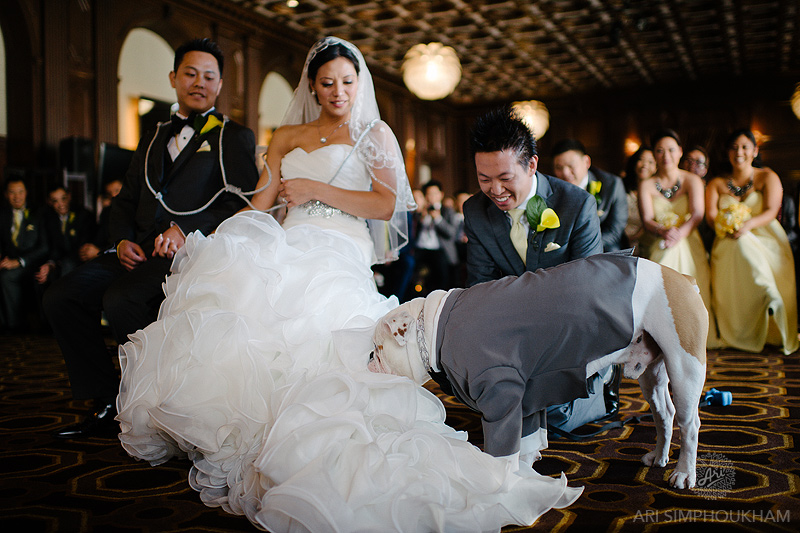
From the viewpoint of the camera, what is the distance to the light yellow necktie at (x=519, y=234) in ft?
9.05

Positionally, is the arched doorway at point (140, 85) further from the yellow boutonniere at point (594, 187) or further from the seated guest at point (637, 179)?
the yellow boutonniere at point (594, 187)

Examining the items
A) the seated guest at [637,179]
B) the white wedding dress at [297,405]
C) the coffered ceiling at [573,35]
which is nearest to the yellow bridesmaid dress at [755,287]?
the seated guest at [637,179]

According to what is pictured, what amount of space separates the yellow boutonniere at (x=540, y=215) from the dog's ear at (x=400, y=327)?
0.88 metres

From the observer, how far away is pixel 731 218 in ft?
18.0

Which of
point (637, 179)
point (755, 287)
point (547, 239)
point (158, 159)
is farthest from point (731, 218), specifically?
point (158, 159)

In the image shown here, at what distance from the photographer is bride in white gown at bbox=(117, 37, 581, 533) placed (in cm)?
179

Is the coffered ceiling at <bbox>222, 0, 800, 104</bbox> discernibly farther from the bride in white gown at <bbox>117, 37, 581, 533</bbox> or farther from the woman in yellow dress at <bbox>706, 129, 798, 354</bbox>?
the bride in white gown at <bbox>117, 37, 581, 533</bbox>

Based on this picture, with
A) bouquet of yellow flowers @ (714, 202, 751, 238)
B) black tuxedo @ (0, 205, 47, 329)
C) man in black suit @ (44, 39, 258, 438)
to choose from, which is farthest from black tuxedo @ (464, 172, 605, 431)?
black tuxedo @ (0, 205, 47, 329)

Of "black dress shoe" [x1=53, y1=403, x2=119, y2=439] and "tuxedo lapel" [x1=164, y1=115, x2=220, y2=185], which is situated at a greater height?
"tuxedo lapel" [x1=164, y1=115, x2=220, y2=185]

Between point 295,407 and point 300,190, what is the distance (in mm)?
1354

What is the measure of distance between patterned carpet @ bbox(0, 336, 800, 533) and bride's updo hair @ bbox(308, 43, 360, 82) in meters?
1.81

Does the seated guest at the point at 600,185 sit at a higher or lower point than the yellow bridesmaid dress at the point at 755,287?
→ higher

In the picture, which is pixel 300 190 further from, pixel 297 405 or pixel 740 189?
pixel 740 189

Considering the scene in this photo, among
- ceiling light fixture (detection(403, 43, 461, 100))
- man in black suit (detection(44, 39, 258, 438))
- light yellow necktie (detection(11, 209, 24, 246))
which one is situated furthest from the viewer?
ceiling light fixture (detection(403, 43, 461, 100))
